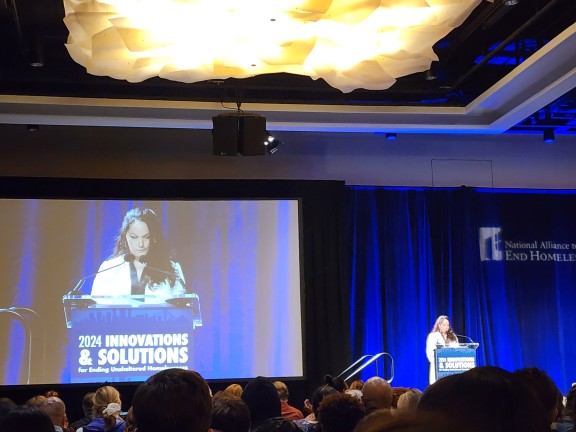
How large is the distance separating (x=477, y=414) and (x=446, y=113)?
7.90 meters

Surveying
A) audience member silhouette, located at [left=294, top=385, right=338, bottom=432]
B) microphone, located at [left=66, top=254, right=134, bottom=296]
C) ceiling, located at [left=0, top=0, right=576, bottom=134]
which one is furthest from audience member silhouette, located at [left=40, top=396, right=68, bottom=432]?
microphone, located at [left=66, top=254, right=134, bottom=296]

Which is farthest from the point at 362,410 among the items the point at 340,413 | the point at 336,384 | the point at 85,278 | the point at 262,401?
the point at 85,278

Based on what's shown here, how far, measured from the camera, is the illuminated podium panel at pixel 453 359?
7883mm

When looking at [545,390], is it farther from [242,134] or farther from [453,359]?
[453,359]

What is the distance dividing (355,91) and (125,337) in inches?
144

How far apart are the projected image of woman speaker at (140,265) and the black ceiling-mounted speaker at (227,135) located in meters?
2.31

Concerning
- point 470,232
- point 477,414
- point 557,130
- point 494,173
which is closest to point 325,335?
point 470,232

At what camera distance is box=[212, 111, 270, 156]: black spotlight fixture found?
678 centimetres

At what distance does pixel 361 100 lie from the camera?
8.47 metres

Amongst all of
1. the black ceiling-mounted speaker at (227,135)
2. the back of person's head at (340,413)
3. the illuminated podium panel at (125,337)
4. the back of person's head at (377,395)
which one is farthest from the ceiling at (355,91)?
the back of person's head at (340,413)

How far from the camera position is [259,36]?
15.4ft

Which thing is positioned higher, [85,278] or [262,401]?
[85,278]

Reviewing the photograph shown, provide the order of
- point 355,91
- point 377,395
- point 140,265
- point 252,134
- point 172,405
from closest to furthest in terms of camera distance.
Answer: point 172,405 → point 377,395 → point 252,134 → point 355,91 → point 140,265

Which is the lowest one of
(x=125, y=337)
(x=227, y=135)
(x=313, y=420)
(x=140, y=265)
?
(x=313, y=420)
